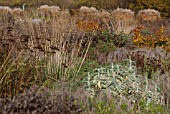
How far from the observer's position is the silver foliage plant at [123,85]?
5953 millimetres

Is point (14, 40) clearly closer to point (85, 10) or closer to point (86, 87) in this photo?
point (86, 87)

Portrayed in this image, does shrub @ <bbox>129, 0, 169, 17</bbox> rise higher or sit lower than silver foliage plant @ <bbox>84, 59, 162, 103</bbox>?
higher

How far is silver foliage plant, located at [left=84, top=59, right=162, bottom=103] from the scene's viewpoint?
5.95 metres

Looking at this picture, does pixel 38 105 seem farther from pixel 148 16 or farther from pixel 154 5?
pixel 154 5

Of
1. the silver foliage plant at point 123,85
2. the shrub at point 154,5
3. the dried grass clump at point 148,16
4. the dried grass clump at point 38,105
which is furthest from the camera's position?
the shrub at point 154,5

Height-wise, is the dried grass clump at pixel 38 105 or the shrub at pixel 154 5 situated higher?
the shrub at pixel 154 5

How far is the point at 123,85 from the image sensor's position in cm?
624

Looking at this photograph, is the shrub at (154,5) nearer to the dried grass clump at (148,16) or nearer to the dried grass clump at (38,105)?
the dried grass clump at (148,16)

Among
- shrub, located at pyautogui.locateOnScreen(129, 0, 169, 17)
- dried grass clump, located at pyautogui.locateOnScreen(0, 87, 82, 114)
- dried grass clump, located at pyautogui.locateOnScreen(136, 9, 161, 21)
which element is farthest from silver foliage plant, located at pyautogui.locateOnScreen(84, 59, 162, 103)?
shrub, located at pyautogui.locateOnScreen(129, 0, 169, 17)

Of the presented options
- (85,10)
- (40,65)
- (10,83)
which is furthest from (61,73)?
(85,10)

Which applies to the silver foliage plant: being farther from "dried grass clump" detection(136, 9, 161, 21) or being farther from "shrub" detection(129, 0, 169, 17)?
"shrub" detection(129, 0, 169, 17)

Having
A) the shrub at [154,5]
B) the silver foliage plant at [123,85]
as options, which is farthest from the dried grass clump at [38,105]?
the shrub at [154,5]

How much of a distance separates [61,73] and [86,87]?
1034 mm

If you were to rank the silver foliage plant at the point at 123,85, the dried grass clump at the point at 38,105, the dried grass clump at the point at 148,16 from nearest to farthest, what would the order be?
the dried grass clump at the point at 38,105 < the silver foliage plant at the point at 123,85 < the dried grass clump at the point at 148,16
